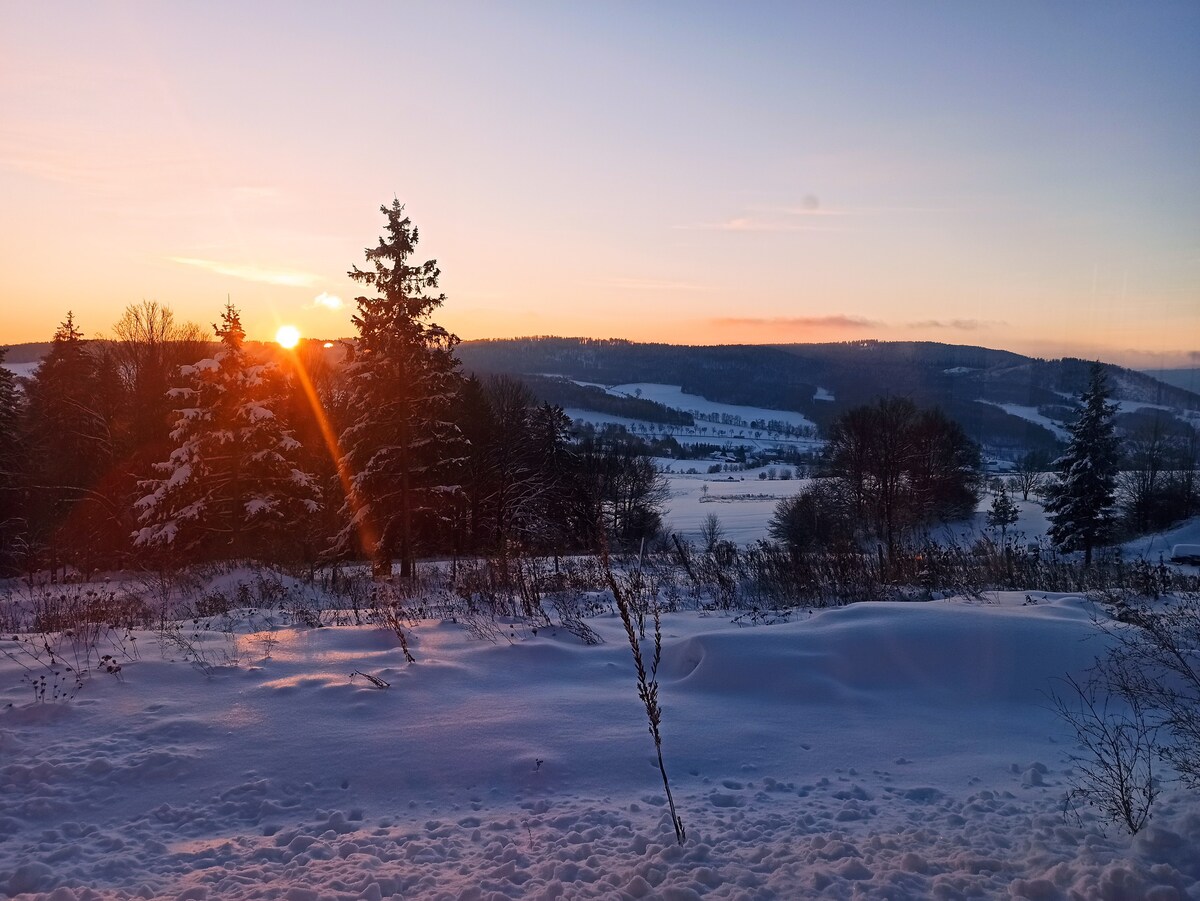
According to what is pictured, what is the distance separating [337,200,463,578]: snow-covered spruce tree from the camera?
2106 centimetres

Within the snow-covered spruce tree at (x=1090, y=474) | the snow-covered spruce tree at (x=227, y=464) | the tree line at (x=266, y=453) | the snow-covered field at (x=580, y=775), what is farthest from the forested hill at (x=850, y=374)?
the snow-covered field at (x=580, y=775)

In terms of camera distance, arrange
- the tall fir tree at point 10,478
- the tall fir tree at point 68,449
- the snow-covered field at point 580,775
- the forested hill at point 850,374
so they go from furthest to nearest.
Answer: the forested hill at point 850,374, the tall fir tree at point 68,449, the tall fir tree at point 10,478, the snow-covered field at point 580,775

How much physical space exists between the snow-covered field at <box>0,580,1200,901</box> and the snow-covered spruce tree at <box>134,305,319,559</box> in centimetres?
1944

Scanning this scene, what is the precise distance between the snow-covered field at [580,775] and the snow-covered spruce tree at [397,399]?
50.0 ft

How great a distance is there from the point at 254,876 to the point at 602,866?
61.4 inches

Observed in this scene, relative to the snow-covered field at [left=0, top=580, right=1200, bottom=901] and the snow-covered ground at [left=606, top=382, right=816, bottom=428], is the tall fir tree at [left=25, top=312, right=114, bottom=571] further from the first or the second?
the snow-covered ground at [left=606, top=382, right=816, bottom=428]

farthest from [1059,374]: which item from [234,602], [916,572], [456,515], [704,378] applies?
[704,378]

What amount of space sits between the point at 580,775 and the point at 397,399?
18.2 m

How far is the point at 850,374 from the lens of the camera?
395ft

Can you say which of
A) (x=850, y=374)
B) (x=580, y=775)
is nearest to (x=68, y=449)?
(x=580, y=775)

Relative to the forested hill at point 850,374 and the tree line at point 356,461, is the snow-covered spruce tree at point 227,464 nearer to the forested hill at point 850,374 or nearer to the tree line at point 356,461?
the tree line at point 356,461

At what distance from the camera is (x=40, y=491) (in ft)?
88.3

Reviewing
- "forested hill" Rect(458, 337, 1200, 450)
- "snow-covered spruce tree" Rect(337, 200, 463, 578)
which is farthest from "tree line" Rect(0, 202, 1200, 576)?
"forested hill" Rect(458, 337, 1200, 450)

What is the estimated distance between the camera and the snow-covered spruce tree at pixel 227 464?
77.6 feet
